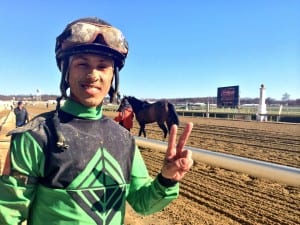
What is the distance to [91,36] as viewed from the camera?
1.61 meters

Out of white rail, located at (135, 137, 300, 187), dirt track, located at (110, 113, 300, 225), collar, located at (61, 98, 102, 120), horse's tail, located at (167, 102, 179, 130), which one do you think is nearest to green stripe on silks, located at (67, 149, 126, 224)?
collar, located at (61, 98, 102, 120)

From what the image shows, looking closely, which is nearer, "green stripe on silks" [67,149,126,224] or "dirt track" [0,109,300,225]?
"green stripe on silks" [67,149,126,224]

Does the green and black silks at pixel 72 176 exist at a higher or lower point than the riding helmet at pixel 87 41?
lower

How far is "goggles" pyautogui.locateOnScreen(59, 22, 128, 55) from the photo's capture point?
5.23 feet

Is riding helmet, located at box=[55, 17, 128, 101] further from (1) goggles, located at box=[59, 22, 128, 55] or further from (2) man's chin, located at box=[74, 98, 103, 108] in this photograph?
(2) man's chin, located at box=[74, 98, 103, 108]

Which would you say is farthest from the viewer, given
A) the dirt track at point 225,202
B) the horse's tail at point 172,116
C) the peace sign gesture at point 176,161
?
the horse's tail at point 172,116

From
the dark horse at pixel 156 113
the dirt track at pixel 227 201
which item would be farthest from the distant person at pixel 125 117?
the dark horse at pixel 156 113

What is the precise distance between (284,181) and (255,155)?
22.7 ft

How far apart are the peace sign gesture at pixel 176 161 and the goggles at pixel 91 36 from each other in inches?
21.0

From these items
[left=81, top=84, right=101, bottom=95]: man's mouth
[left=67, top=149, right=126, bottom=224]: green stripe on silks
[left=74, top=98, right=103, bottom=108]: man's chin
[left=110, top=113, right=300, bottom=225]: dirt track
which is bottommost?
[left=110, top=113, right=300, bottom=225]: dirt track

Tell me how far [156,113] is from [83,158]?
11323 mm

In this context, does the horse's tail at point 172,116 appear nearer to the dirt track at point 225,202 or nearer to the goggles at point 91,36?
the dirt track at point 225,202

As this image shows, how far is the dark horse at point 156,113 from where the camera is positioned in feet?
40.3

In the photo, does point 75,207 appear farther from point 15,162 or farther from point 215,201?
point 215,201
